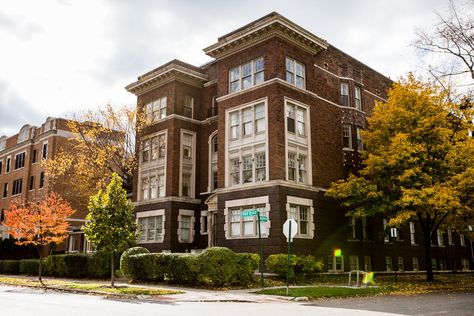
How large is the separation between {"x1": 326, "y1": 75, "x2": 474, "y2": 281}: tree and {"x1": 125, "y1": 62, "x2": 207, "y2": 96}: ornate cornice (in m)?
14.5

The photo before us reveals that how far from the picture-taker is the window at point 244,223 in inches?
1106

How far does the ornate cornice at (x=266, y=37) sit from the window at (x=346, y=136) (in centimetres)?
606

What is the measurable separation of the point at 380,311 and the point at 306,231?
15.7 m

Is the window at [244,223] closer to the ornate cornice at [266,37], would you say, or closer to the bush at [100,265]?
the bush at [100,265]

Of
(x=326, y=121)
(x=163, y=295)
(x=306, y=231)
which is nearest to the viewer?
(x=163, y=295)

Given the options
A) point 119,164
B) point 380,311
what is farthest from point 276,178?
point 119,164

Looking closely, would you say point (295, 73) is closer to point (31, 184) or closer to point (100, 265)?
point (100, 265)

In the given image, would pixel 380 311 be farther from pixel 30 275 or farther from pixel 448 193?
pixel 30 275

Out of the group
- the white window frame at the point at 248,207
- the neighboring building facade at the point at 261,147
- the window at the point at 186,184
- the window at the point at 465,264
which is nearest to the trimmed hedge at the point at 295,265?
the neighboring building facade at the point at 261,147

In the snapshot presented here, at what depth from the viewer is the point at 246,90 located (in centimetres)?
3052

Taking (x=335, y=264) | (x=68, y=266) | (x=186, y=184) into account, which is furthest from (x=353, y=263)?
(x=68, y=266)

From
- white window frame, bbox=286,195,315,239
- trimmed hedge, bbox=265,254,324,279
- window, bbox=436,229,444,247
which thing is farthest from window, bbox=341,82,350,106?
window, bbox=436,229,444,247

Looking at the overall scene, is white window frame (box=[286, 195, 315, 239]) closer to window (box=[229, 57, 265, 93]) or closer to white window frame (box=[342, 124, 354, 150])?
white window frame (box=[342, 124, 354, 150])

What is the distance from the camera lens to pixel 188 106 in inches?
1486
